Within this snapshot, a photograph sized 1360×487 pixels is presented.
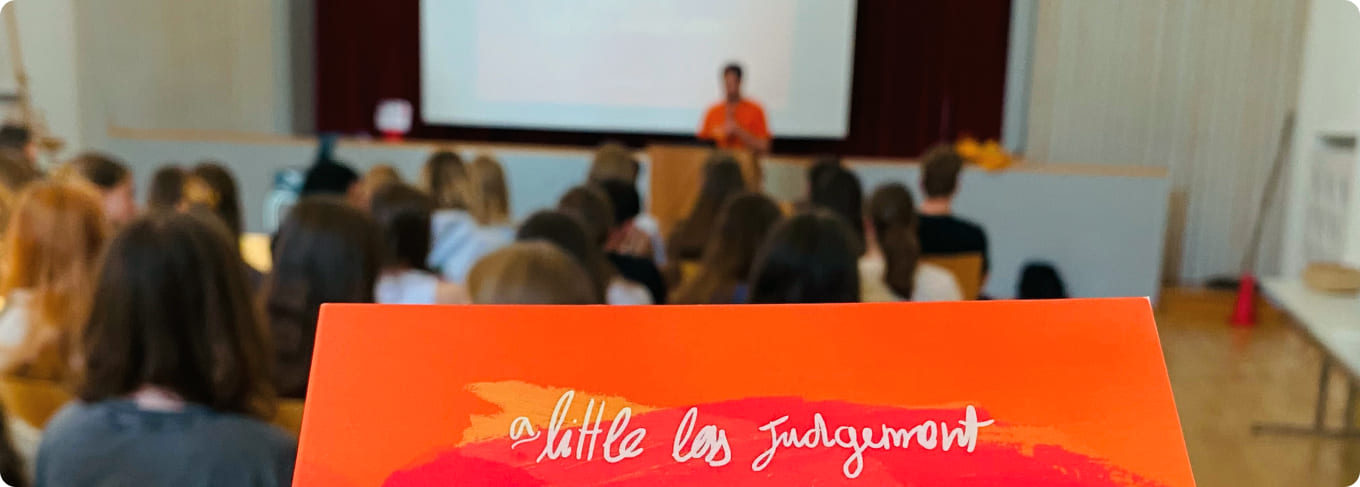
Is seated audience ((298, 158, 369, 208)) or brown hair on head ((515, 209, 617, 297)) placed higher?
brown hair on head ((515, 209, 617, 297))

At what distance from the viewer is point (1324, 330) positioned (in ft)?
8.52

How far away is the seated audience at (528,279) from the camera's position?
A: 4.49 ft

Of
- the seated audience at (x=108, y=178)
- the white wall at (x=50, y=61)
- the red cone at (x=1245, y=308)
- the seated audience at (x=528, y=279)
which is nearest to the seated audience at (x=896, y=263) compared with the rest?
the seated audience at (x=528, y=279)

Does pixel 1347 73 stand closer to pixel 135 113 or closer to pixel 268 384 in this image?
pixel 268 384

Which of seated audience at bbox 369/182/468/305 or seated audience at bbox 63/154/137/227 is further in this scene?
seated audience at bbox 63/154/137/227

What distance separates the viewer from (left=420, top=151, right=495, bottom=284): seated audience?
2.70 metres

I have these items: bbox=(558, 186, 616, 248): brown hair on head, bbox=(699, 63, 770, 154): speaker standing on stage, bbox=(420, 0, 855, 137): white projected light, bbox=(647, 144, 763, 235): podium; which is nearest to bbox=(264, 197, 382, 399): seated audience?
bbox=(558, 186, 616, 248): brown hair on head

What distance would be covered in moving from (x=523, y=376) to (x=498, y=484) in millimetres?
52

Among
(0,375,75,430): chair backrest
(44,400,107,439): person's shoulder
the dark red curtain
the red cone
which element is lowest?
the red cone

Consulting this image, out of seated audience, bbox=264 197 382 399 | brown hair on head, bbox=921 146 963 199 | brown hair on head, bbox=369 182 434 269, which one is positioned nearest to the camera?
seated audience, bbox=264 197 382 399

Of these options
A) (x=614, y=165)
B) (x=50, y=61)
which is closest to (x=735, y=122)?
(x=614, y=165)

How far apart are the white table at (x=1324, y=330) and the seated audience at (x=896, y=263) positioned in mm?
952

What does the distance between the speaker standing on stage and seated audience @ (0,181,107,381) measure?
389cm

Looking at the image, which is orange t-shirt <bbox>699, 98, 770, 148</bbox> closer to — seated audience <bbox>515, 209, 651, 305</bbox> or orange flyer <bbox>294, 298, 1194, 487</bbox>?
seated audience <bbox>515, 209, 651, 305</bbox>
